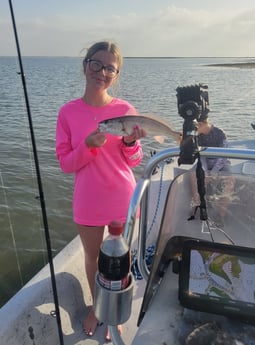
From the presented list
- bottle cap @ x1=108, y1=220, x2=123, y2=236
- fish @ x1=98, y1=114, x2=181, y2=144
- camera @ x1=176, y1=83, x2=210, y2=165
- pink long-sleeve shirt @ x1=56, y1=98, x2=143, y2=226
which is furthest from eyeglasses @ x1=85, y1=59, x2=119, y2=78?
bottle cap @ x1=108, y1=220, x2=123, y2=236

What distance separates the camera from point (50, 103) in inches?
798

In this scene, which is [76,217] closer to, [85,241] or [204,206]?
[85,241]

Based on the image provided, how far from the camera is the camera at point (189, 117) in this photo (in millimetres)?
1755

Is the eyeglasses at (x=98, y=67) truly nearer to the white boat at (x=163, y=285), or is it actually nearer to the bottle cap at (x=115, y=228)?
the white boat at (x=163, y=285)

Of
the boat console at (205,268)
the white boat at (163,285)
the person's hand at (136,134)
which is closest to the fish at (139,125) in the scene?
the person's hand at (136,134)

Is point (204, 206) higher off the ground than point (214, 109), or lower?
higher

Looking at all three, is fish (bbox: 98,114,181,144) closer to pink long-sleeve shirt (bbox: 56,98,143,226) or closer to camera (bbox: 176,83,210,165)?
pink long-sleeve shirt (bbox: 56,98,143,226)

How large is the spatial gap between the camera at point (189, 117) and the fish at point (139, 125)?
53cm

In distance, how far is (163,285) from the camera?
6.03 feet

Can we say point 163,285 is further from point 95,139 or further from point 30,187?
point 30,187

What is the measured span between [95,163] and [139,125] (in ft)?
1.39

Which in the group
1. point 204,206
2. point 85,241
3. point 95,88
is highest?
point 95,88

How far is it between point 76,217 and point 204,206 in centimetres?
102

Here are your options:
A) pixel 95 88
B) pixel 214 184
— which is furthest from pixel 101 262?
pixel 95 88
